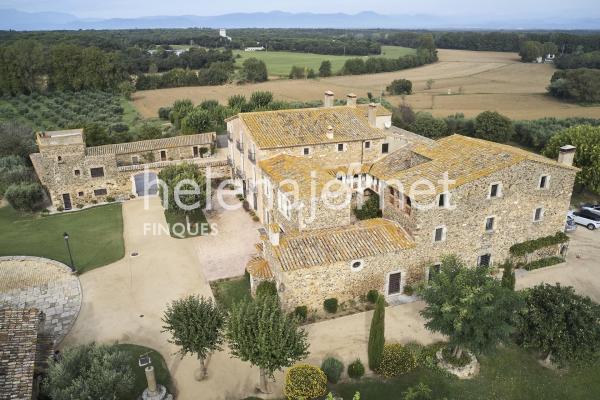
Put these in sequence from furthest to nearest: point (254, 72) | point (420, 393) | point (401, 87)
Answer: point (254, 72), point (401, 87), point (420, 393)

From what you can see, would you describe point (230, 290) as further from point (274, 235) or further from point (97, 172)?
point (97, 172)

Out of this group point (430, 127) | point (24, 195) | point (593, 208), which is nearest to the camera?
point (593, 208)

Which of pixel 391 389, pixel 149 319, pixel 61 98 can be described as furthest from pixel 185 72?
pixel 391 389

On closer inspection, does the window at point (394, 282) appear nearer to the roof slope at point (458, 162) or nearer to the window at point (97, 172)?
the roof slope at point (458, 162)

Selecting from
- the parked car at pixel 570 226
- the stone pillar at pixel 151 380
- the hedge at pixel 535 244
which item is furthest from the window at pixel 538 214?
the stone pillar at pixel 151 380

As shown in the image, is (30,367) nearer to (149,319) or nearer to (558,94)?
(149,319)

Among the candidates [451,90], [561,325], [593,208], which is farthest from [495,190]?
[451,90]
